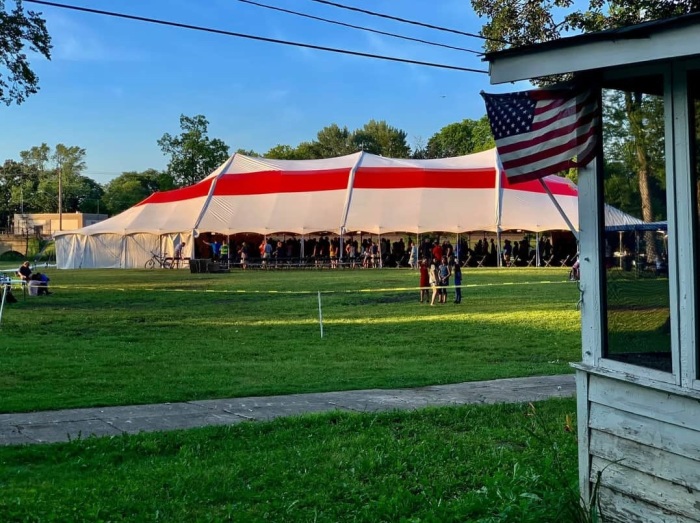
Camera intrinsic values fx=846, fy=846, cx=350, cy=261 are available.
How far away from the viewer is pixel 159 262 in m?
48.7

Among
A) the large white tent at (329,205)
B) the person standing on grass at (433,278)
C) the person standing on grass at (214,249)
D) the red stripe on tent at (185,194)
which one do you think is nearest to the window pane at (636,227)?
the person standing on grass at (433,278)

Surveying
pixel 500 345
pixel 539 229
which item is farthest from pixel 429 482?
pixel 539 229

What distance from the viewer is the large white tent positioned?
43562 millimetres

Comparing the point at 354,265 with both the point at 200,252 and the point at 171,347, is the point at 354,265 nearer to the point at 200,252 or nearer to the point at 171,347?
the point at 200,252

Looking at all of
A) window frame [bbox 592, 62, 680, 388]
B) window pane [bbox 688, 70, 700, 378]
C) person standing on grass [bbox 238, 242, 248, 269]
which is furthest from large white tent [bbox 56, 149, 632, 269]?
window pane [bbox 688, 70, 700, 378]

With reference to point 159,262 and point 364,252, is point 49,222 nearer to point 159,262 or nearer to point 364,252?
point 159,262

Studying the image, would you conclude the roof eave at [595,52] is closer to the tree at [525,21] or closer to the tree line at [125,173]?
the tree at [525,21]

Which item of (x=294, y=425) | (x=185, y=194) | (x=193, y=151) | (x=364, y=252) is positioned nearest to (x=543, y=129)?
(x=294, y=425)

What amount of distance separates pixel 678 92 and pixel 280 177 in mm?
45583

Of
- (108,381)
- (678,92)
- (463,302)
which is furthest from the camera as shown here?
(463,302)

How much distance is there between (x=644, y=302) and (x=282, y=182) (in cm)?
4493

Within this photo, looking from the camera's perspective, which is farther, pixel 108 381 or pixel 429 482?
pixel 108 381

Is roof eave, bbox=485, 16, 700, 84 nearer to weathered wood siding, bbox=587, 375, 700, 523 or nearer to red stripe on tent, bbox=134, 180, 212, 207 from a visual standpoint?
weathered wood siding, bbox=587, 375, 700, 523

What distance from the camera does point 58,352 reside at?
44.3ft
